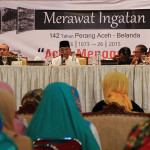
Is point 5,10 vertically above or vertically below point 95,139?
above

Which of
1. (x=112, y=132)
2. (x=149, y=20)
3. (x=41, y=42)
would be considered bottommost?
(x=112, y=132)

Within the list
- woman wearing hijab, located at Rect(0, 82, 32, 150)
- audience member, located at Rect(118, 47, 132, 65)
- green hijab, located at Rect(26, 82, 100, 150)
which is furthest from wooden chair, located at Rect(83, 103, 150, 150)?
audience member, located at Rect(118, 47, 132, 65)

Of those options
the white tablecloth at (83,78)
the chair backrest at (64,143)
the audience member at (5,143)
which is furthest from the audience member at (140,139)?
the white tablecloth at (83,78)

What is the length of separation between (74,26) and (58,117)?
5.42 meters

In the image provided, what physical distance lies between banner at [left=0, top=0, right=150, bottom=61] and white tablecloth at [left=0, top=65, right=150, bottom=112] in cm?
249

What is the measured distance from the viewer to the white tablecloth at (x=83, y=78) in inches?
168

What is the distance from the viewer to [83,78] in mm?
→ 4305

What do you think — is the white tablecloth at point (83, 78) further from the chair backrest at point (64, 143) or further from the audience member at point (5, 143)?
the audience member at point (5, 143)

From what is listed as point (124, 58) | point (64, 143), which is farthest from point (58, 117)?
point (124, 58)

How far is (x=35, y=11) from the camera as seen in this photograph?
276 inches

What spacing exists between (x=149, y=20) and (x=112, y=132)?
4.98 metres

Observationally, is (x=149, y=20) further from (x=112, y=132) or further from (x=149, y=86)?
(x=112, y=132)

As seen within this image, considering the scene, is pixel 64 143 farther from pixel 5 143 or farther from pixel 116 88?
pixel 116 88

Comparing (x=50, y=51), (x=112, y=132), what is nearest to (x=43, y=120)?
(x=112, y=132)
